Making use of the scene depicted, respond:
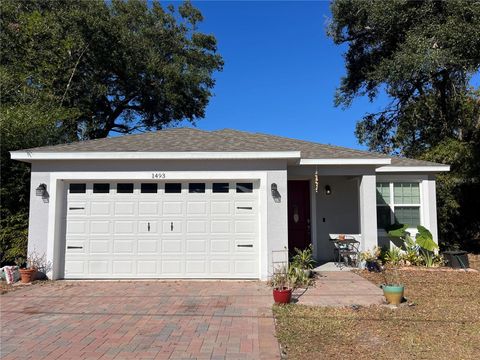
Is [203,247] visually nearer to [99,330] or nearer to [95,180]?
[95,180]

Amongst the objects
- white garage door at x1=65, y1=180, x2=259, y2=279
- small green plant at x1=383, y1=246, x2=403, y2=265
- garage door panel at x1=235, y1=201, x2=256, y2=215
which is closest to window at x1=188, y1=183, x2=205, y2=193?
white garage door at x1=65, y1=180, x2=259, y2=279

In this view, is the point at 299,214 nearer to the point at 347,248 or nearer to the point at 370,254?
the point at 347,248

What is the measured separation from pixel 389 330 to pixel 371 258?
5144mm

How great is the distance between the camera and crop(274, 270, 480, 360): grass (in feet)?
16.2

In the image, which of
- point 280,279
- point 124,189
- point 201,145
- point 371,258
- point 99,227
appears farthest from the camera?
point 371,258

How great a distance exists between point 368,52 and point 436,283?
1432 centimetres

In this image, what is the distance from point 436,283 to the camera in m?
9.18

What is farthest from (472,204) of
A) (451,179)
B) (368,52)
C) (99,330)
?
(99,330)

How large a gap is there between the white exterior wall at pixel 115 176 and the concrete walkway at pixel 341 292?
1790 mm

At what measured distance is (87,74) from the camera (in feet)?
73.0

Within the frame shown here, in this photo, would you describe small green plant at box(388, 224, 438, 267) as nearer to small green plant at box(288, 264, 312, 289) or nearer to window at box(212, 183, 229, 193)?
small green plant at box(288, 264, 312, 289)

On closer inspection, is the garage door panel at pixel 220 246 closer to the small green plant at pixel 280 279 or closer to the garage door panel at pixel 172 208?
the garage door panel at pixel 172 208

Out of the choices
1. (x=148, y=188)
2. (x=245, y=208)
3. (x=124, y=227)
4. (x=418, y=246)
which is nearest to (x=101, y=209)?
(x=124, y=227)

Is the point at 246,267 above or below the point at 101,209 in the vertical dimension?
below
